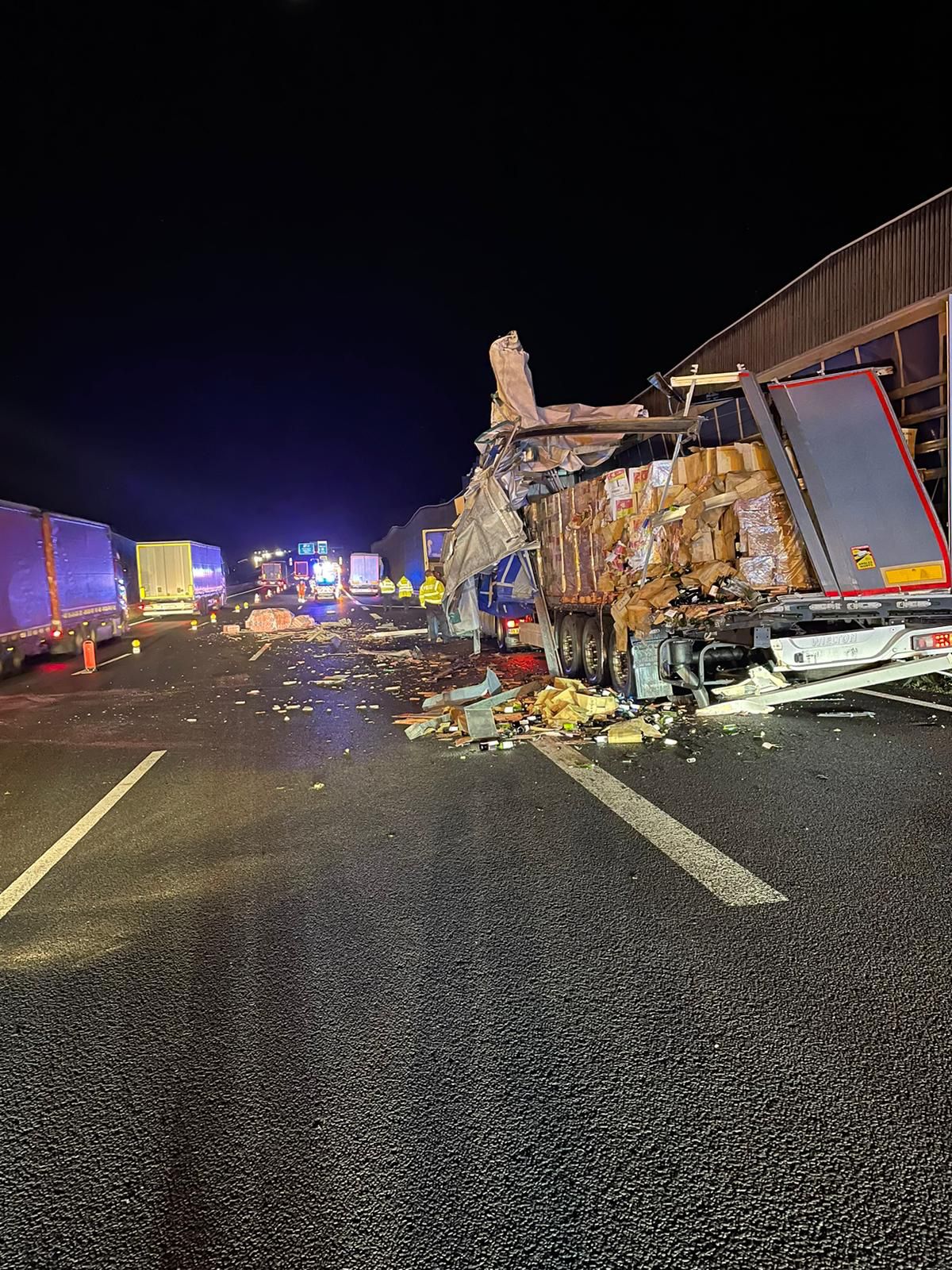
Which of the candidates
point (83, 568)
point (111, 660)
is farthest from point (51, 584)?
point (83, 568)

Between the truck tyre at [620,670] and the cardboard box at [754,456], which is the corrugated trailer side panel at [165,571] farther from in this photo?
the cardboard box at [754,456]

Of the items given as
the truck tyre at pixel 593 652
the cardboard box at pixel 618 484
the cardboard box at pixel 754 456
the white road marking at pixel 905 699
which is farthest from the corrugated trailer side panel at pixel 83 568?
the white road marking at pixel 905 699

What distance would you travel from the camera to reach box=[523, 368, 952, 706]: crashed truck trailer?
636 centimetres

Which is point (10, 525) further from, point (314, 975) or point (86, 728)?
point (314, 975)

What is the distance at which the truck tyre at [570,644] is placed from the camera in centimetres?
1050

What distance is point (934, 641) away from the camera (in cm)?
639

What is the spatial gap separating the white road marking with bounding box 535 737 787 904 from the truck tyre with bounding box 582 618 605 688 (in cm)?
309

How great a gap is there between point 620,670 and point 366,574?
39350mm

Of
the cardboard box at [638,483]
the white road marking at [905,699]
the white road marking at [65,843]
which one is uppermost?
the cardboard box at [638,483]

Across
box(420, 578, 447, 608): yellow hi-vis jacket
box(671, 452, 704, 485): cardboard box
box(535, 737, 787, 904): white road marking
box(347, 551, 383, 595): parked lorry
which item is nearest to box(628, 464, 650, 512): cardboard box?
box(671, 452, 704, 485): cardboard box

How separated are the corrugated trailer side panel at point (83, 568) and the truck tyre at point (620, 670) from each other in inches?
517

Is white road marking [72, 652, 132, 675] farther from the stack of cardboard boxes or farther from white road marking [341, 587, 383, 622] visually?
the stack of cardboard boxes

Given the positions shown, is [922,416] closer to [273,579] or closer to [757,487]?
[757,487]

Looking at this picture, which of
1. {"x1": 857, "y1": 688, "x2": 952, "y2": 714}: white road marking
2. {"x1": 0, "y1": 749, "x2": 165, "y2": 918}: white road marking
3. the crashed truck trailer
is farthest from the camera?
{"x1": 857, "y1": 688, "x2": 952, "y2": 714}: white road marking
